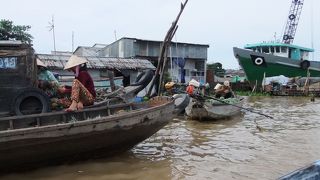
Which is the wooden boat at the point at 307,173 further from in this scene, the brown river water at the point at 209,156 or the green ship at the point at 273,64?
the green ship at the point at 273,64

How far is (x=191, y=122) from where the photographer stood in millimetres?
12422

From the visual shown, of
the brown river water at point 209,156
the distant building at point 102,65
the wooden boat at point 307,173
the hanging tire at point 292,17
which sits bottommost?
the brown river water at point 209,156

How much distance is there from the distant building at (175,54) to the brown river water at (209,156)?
1109cm

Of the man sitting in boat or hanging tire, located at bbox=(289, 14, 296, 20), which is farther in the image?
hanging tire, located at bbox=(289, 14, 296, 20)

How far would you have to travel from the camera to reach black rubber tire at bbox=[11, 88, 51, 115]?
617cm

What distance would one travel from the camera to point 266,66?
28.5 m

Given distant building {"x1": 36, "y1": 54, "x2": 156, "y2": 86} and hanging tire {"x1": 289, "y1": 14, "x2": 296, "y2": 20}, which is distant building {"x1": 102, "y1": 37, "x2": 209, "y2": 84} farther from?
hanging tire {"x1": 289, "y1": 14, "x2": 296, "y2": 20}

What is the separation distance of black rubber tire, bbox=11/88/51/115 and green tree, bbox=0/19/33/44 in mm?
16181

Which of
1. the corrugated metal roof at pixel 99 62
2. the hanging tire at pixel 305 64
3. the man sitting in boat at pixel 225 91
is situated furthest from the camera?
the hanging tire at pixel 305 64

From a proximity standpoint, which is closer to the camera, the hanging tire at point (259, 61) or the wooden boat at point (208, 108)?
the wooden boat at point (208, 108)

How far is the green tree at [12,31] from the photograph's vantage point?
21.6 m

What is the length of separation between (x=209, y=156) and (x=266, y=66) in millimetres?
22156

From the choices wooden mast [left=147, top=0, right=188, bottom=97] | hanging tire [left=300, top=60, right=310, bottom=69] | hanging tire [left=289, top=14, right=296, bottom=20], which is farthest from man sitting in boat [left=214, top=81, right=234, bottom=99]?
hanging tire [left=289, top=14, right=296, bottom=20]

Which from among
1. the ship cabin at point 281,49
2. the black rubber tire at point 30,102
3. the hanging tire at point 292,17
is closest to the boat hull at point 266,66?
the ship cabin at point 281,49
